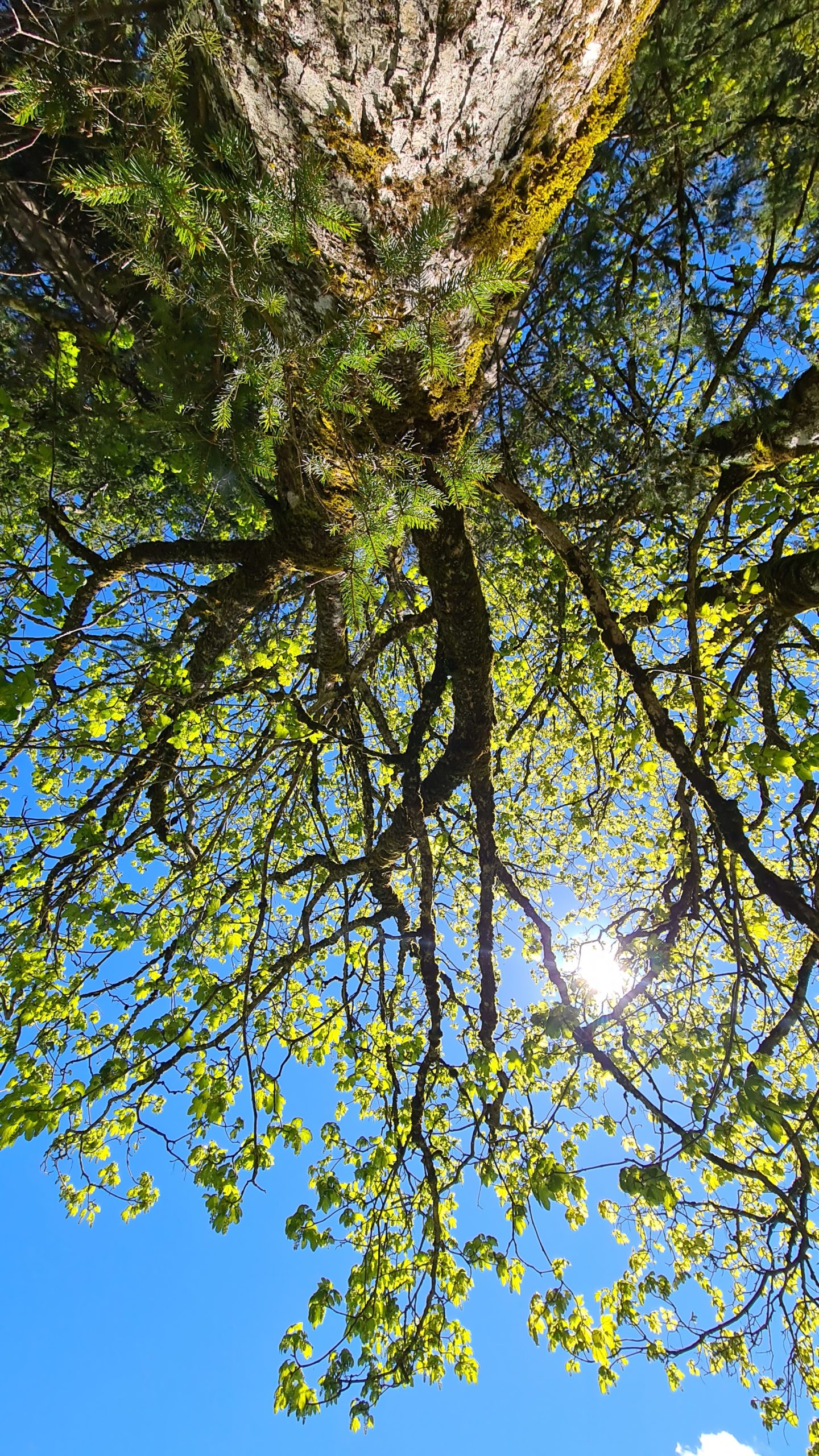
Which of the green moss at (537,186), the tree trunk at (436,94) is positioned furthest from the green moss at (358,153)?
the green moss at (537,186)

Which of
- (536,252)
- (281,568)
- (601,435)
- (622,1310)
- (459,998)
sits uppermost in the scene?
(601,435)

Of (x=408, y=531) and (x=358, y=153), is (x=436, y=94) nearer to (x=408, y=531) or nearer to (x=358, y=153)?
(x=358, y=153)

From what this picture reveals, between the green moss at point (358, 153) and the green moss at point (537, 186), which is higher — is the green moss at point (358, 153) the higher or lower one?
the lower one

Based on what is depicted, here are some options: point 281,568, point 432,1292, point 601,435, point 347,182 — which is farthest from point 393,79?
point 432,1292

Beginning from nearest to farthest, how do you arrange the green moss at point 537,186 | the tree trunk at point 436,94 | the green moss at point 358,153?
the tree trunk at point 436,94 → the green moss at point 358,153 → the green moss at point 537,186

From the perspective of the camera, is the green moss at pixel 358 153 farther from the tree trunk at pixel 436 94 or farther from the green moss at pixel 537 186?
the green moss at pixel 537 186

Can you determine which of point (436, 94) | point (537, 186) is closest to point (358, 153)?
point (436, 94)

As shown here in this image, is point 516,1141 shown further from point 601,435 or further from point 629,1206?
point 601,435

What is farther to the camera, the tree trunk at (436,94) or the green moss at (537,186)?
the green moss at (537,186)

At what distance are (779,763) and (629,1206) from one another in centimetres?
279

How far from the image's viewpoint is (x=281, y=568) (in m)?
3.70

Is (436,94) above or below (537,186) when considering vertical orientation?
below

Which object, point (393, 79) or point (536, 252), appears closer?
point (393, 79)

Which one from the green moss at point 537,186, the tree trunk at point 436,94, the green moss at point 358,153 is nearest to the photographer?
the tree trunk at point 436,94
